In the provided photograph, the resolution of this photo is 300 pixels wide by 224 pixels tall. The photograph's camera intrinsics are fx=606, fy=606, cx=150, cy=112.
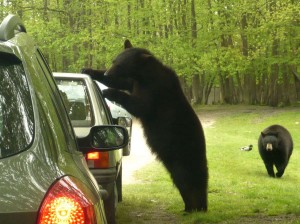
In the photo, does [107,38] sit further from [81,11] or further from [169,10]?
[169,10]

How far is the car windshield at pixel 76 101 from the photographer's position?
6.91 meters

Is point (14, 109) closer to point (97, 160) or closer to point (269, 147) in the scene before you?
point (97, 160)

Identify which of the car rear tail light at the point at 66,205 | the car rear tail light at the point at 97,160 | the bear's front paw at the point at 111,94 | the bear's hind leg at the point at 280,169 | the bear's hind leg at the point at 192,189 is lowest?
the bear's hind leg at the point at 280,169

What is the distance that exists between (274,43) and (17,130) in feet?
136

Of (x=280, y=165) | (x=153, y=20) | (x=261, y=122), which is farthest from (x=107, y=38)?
(x=280, y=165)

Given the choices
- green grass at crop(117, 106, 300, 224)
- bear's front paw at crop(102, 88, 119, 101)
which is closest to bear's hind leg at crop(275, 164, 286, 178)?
green grass at crop(117, 106, 300, 224)

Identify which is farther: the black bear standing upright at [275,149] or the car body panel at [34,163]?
the black bear standing upright at [275,149]

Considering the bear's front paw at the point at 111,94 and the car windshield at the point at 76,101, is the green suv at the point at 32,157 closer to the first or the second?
the car windshield at the point at 76,101

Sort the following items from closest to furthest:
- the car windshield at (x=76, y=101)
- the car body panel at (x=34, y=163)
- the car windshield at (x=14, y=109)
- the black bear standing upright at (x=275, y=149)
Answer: the car body panel at (x=34, y=163)
the car windshield at (x=14, y=109)
the car windshield at (x=76, y=101)
the black bear standing upright at (x=275, y=149)

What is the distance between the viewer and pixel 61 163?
7.68ft

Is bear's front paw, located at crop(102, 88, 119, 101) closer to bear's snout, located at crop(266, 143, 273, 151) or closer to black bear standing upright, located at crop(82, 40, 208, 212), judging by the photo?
black bear standing upright, located at crop(82, 40, 208, 212)

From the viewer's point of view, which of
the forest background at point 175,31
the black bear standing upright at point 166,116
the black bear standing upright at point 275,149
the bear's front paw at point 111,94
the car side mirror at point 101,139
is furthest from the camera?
the forest background at point 175,31

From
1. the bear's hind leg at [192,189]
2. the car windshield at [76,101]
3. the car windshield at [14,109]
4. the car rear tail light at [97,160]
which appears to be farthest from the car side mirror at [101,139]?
the bear's hind leg at [192,189]

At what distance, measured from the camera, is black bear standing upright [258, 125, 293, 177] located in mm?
16766
